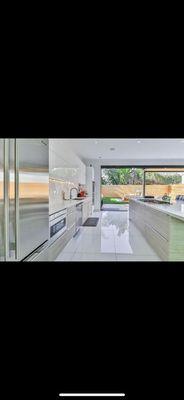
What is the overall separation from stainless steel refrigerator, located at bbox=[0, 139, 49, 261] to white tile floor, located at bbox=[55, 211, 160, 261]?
1.75m

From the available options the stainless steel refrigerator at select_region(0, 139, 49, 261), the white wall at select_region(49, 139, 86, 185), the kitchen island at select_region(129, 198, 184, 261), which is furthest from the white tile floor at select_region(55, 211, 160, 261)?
the stainless steel refrigerator at select_region(0, 139, 49, 261)

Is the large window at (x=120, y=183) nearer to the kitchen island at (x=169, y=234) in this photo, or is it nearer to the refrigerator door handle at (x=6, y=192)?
the kitchen island at (x=169, y=234)

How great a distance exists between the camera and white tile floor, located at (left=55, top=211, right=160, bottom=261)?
12.8ft

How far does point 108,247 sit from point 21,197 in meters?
3.40

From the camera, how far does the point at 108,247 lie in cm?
455

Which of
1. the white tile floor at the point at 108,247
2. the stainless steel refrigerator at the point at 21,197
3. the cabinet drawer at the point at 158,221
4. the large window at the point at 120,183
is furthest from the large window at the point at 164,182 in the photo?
the stainless steel refrigerator at the point at 21,197

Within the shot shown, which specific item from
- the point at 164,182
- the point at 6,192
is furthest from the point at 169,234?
the point at 164,182

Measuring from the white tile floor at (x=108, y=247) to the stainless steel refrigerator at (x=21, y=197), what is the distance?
1752 millimetres

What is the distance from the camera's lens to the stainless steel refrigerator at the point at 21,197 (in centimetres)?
118

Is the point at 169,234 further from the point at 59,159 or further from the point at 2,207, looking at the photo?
the point at 2,207

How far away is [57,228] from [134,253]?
6.72 ft
